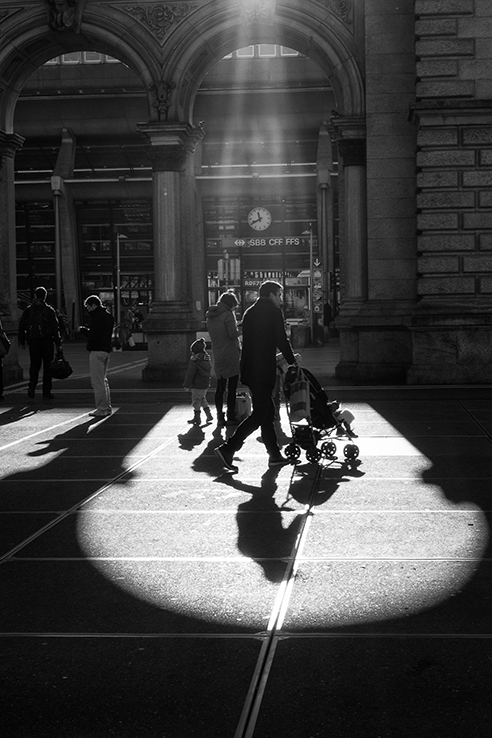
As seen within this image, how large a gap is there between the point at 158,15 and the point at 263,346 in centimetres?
1266

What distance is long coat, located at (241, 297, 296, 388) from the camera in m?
10.3

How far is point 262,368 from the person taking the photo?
10312mm

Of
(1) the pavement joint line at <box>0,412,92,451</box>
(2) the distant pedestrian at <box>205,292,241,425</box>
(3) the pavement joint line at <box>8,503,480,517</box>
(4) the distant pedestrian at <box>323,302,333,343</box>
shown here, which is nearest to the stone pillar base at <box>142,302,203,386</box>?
(1) the pavement joint line at <box>0,412,92,451</box>

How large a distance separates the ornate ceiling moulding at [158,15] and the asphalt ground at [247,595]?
12361mm

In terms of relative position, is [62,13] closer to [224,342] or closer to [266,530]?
[224,342]

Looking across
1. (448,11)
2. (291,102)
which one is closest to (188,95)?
(448,11)

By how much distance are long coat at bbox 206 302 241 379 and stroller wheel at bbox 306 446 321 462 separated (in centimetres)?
388

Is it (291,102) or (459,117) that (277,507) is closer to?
(459,117)

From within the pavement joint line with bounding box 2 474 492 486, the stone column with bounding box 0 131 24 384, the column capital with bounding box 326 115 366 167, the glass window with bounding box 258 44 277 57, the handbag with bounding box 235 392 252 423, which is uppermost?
the glass window with bounding box 258 44 277 57

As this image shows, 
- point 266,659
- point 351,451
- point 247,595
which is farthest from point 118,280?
point 266,659

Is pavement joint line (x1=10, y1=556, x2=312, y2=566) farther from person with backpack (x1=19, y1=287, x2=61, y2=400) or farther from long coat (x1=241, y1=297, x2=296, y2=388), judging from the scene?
person with backpack (x1=19, y1=287, x2=61, y2=400)

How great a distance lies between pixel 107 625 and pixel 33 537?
2.11 meters

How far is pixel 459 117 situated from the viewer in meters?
18.6

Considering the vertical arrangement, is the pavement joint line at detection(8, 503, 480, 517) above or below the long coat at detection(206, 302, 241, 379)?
below
